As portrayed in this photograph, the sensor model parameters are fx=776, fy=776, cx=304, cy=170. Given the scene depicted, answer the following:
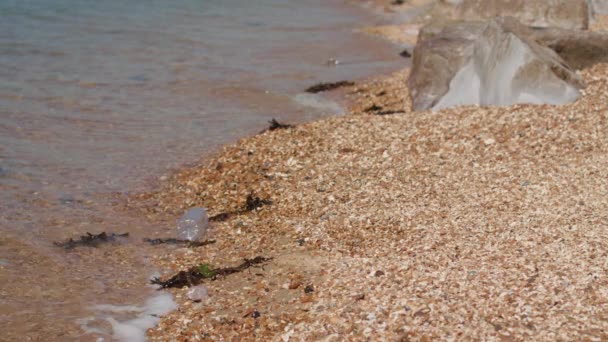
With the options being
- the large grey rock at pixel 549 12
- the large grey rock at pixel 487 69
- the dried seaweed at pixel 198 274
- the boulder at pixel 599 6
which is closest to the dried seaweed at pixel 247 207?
the dried seaweed at pixel 198 274

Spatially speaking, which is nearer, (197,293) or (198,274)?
(197,293)

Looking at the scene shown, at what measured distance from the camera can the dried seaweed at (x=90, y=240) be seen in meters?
7.69

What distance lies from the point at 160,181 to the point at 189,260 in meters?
2.49

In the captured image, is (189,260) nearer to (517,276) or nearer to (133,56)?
(517,276)

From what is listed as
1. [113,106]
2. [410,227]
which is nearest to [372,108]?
[113,106]

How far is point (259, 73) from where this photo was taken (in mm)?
16094

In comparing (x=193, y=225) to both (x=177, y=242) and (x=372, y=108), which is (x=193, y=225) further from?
(x=372, y=108)

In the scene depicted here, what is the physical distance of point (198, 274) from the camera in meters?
6.93

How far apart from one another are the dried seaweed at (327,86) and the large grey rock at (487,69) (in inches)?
81.7

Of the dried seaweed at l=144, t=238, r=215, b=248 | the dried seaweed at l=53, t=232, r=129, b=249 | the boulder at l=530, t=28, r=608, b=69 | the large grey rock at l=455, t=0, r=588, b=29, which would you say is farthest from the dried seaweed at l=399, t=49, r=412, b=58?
the dried seaweed at l=53, t=232, r=129, b=249

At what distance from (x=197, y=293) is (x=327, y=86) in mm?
8918

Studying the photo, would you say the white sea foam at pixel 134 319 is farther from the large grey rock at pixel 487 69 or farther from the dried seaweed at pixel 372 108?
the dried seaweed at pixel 372 108

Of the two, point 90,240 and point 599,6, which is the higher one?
point 599,6

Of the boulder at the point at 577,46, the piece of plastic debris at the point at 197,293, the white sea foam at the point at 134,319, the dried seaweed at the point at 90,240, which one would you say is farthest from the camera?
the boulder at the point at 577,46
